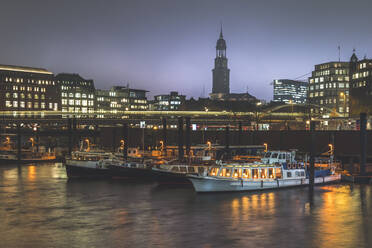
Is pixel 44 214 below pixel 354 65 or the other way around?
below

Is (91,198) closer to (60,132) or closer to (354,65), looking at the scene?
(60,132)

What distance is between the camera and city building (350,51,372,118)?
500 ft

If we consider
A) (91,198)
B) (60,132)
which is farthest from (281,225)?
(60,132)

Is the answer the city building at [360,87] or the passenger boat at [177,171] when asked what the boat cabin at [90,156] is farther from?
the city building at [360,87]

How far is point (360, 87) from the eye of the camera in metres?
157

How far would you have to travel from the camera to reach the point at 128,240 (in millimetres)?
27828

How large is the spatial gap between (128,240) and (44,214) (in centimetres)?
1113

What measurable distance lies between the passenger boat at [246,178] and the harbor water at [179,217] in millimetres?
875

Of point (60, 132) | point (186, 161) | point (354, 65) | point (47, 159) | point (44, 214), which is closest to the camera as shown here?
point (44, 214)

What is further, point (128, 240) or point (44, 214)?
point (44, 214)

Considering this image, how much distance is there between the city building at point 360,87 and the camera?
152m

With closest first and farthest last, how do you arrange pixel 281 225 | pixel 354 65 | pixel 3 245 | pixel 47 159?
pixel 3 245 < pixel 281 225 < pixel 47 159 < pixel 354 65

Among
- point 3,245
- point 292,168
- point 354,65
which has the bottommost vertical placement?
point 3,245

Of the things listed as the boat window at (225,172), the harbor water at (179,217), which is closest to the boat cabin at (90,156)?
the harbor water at (179,217)
